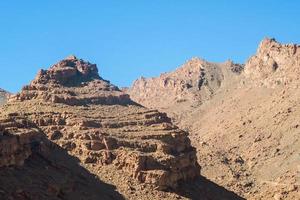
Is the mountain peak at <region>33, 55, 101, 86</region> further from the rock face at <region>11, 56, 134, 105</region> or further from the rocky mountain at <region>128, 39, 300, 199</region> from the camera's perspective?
the rocky mountain at <region>128, 39, 300, 199</region>

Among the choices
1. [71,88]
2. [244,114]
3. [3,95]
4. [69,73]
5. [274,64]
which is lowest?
[71,88]

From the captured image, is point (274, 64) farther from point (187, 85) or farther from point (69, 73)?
point (69, 73)

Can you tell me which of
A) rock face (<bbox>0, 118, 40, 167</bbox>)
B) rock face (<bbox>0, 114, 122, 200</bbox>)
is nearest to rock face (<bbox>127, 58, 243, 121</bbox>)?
rock face (<bbox>0, 114, 122, 200</bbox>)

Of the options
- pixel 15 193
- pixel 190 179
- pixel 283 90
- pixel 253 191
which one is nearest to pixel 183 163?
pixel 190 179

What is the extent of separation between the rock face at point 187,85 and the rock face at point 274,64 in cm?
1510

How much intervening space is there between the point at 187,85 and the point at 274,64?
32.4m

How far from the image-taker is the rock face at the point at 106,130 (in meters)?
74.0

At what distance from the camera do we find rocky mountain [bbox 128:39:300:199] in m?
107

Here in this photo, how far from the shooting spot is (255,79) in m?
159

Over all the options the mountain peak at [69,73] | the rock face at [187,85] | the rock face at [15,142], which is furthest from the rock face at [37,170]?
the rock face at [187,85]

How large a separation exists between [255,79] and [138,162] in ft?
291

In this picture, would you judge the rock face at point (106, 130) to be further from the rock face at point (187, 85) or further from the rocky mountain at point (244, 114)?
the rock face at point (187, 85)

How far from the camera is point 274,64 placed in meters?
154

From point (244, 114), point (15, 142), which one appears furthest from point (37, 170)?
point (244, 114)
